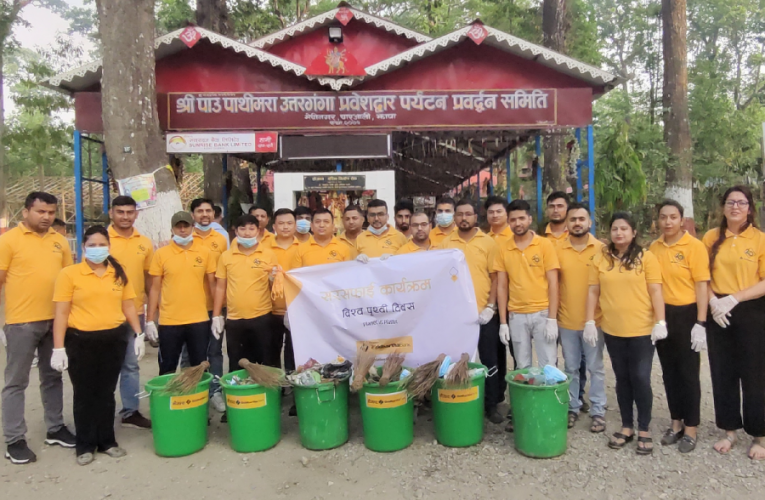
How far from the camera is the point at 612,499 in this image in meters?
3.47

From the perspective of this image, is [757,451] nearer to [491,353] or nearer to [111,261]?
[491,353]

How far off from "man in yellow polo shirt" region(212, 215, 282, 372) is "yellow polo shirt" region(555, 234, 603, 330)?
2.37 m

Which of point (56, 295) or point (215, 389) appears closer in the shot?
point (56, 295)

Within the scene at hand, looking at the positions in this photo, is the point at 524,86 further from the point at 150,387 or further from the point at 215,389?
the point at 150,387

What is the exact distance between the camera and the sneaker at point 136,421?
4.77 m

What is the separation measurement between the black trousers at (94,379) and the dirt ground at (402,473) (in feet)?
0.61

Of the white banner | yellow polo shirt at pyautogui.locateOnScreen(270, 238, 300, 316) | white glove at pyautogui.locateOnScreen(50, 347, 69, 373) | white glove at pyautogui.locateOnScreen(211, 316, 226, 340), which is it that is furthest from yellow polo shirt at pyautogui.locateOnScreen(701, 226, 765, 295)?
white glove at pyautogui.locateOnScreen(50, 347, 69, 373)

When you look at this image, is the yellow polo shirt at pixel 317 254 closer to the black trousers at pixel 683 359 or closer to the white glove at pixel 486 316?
the white glove at pixel 486 316

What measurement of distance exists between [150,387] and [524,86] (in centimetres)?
682

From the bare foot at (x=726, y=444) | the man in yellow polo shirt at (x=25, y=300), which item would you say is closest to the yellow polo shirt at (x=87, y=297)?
the man in yellow polo shirt at (x=25, y=300)

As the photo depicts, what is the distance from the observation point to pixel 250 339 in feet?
15.3

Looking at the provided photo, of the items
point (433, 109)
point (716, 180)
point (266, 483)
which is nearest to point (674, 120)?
point (716, 180)

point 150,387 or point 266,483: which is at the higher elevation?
point 150,387

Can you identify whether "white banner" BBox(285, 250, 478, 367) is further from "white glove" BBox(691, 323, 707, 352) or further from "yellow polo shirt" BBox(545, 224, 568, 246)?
"white glove" BBox(691, 323, 707, 352)
